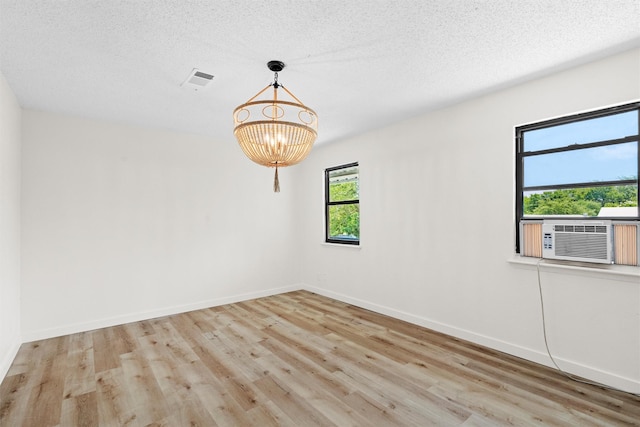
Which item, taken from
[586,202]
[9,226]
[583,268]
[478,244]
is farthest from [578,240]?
[9,226]

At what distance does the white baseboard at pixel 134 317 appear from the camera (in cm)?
338

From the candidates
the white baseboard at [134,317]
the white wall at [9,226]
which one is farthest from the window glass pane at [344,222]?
the white wall at [9,226]

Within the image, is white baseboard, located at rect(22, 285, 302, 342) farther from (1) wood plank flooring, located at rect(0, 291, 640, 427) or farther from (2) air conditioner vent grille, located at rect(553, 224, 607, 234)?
(2) air conditioner vent grille, located at rect(553, 224, 607, 234)

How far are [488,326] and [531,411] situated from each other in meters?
1.05

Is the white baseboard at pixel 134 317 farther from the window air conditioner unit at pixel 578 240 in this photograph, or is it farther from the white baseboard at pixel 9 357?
the window air conditioner unit at pixel 578 240

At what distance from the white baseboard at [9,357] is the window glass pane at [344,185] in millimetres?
3999

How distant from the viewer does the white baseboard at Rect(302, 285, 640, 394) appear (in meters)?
2.30

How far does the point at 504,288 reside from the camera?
2.95m

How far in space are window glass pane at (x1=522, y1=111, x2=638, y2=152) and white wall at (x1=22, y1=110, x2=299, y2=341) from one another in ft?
11.7

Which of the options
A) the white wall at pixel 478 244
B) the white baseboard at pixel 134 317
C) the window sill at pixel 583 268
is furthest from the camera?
the white baseboard at pixel 134 317

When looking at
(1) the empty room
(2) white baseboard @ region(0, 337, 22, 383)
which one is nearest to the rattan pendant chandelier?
(1) the empty room

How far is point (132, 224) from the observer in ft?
12.9

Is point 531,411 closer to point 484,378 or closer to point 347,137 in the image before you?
point 484,378

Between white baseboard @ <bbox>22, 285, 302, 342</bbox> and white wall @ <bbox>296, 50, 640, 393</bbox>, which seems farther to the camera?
white baseboard @ <bbox>22, 285, 302, 342</bbox>
